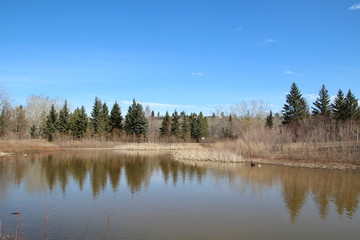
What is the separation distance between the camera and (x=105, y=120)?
199ft

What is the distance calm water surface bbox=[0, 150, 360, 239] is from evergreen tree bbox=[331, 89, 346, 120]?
82.7 ft

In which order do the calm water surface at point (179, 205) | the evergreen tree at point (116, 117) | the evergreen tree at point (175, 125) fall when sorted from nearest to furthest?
the calm water surface at point (179, 205), the evergreen tree at point (116, 117), the evergreen tree at point (175, 125)

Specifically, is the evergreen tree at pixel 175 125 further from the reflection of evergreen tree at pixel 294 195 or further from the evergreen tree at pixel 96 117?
the reflection of evergreen tree at pixel 294 195

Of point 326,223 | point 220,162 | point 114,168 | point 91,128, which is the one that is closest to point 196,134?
point 91,128

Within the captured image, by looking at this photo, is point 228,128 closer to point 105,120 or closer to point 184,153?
point 105,120

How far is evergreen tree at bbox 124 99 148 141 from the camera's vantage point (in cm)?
5897

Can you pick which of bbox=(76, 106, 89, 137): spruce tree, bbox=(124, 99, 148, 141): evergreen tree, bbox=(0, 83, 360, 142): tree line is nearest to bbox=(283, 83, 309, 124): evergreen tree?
bbox=(0, 83, 360, 142): tree line

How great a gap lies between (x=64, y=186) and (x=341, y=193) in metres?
14.7

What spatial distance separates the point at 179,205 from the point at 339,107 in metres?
40.5

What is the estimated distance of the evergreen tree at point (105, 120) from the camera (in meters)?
58.8

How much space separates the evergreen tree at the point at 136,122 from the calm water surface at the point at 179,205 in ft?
122

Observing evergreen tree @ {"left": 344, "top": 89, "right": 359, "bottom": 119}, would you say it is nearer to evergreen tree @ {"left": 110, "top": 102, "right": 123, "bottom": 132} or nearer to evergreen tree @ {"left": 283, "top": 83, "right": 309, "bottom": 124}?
evergreen tree @ {"left": 283, "top": 83, "right": 309, "bottom": 124}

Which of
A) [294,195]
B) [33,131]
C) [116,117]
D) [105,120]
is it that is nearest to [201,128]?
[116,117]

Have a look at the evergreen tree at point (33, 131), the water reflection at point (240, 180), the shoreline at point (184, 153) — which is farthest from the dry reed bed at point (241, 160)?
the evergreen tree at point (33, 131)
